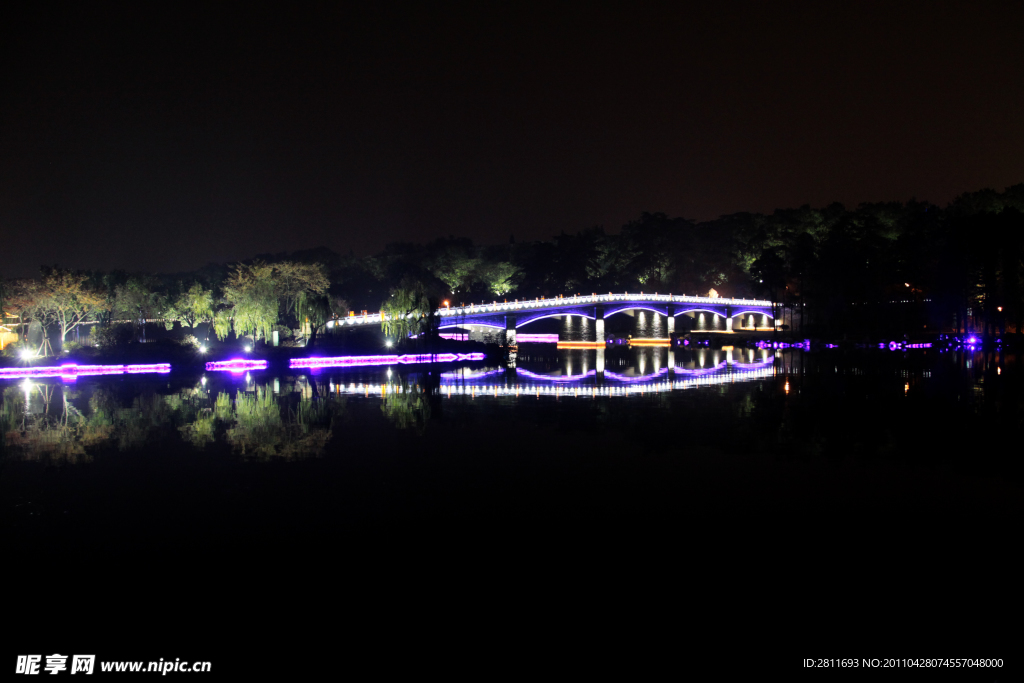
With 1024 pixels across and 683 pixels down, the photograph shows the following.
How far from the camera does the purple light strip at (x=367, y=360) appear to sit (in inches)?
2224

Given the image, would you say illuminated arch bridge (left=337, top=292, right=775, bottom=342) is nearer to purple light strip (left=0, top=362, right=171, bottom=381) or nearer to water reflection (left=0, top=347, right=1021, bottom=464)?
purple light strip (left=0, top=362, right=171, bottom=381)

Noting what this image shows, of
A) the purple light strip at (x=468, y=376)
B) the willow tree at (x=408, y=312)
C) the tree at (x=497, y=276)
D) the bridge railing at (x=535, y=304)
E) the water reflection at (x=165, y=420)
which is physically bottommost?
the water reflection at (x=165, y=420)

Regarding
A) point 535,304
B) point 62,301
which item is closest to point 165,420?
point 62,301

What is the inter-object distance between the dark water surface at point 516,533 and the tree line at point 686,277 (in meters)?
44.9

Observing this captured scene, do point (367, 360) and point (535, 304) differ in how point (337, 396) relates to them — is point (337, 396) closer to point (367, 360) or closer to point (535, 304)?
point (367, 360)

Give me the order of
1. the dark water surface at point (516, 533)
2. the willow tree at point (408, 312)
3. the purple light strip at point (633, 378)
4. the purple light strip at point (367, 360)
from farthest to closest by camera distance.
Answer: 1. the willow tree at point (408, 312)
2. the purple light strip at point (367, 360)
3. the purple light strip at point (633, 378)
4. the dark water surface at point (516, 533)

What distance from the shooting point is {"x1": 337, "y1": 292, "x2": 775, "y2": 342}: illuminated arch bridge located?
9950 centimetres

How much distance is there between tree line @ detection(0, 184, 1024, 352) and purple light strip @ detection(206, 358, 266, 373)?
26.7 ft

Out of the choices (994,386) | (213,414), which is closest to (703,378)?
(994,386)

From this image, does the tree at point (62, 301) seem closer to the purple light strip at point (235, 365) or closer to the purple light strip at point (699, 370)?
the purple light strip at point (235, 365)

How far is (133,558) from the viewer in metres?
10.8

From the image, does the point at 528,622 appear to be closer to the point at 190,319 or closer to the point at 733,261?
the point at 190,319

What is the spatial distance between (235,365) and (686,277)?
312 ft

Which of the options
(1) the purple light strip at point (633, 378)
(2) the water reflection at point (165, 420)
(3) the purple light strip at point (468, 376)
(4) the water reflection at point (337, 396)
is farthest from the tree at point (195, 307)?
(1) the purple light strip at point (633, 378)
